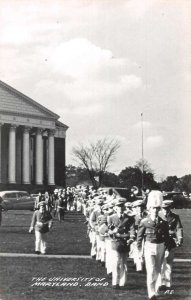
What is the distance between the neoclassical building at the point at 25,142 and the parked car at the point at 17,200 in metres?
17.9

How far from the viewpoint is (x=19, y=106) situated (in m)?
69.6

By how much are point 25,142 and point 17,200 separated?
78.9 ft

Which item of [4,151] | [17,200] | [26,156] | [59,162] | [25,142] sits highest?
[25,142]

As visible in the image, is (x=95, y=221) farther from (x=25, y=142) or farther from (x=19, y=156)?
(x=19, y=156)

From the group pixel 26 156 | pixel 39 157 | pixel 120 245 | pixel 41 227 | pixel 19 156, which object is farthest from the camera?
pixel 19 156

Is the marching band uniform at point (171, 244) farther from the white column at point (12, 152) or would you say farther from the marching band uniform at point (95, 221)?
the white column at point (12, 152)

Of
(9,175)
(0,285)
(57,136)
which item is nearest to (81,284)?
(0,285)

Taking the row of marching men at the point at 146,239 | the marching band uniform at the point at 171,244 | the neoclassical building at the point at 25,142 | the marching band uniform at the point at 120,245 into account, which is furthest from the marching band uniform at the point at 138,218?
the neoclassical building at the point at 25,142

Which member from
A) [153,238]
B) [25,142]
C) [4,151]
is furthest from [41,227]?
[4,151]

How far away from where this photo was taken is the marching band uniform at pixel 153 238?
11.3m

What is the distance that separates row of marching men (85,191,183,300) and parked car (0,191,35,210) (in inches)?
1268

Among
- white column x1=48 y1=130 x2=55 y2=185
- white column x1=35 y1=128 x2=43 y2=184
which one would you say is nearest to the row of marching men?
white column x1=35 y1=128 x2=43 y2=184

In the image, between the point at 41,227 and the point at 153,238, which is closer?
the point at 153,238

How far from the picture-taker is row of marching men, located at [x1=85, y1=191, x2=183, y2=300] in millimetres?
11508
